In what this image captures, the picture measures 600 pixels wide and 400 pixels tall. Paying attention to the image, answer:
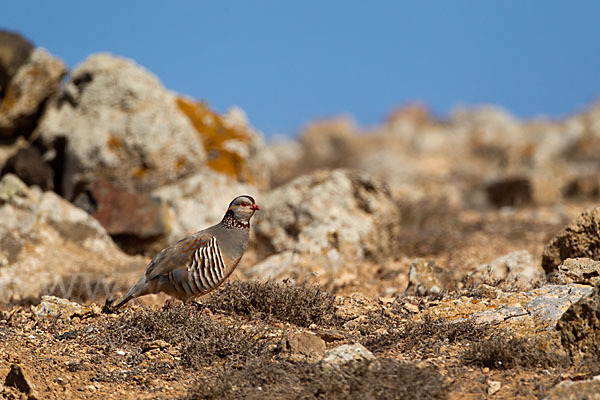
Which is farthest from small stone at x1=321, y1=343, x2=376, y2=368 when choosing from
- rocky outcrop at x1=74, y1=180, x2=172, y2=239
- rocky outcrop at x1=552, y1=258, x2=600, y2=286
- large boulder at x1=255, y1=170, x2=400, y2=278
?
rocky outcrop at x1=74, y1=180, x2=172, y2=239

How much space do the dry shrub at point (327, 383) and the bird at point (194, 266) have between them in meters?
1.32

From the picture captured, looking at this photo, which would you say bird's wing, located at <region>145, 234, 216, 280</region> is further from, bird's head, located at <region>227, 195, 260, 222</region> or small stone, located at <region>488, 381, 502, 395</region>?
small stone, located at <region>488, 381, 502, 395</region>

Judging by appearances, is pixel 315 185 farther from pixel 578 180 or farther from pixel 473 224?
pixel 578 180

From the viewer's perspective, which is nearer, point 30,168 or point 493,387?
point 493,387

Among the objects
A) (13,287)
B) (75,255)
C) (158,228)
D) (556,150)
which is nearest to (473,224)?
(158,228)

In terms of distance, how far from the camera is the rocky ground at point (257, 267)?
4531 millimetres

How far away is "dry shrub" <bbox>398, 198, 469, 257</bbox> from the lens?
1009cm

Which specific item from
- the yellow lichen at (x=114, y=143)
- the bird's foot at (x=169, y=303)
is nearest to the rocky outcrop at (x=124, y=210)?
the yellow lichen at (x=114, y=143)

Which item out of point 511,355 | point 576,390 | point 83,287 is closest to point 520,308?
point 511,355

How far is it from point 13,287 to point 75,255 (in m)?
1.01

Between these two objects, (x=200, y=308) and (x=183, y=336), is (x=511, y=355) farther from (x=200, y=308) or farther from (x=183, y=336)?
(x=200, y=308)

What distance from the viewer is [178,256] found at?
5883 mm

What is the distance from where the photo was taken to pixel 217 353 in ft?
16.4

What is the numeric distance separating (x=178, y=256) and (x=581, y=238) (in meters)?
3.59
